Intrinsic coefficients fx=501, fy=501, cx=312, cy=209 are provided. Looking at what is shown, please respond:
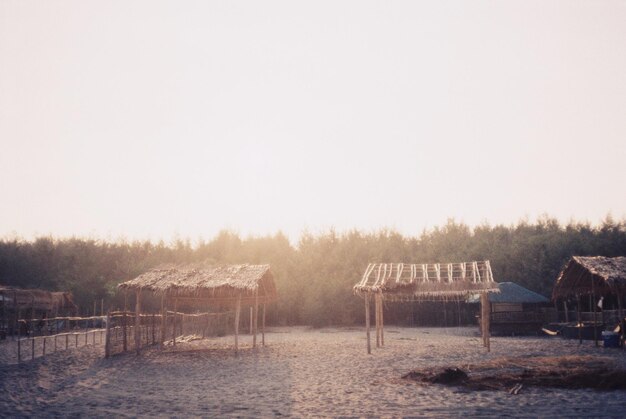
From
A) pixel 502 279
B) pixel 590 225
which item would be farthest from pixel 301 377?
pixel 590 225

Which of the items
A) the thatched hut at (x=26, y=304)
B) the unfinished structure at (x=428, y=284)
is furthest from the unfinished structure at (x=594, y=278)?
the thatched hut at (x=26, y=304)

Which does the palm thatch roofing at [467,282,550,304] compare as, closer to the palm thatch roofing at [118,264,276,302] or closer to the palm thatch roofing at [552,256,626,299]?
the palm thatch roofing at [552,256,626,299]

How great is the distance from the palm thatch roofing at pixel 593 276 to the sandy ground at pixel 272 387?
235cm

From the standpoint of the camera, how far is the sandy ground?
328 inches

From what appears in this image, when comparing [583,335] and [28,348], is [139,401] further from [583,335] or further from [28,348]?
[583,335]

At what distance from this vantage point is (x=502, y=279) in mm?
32906

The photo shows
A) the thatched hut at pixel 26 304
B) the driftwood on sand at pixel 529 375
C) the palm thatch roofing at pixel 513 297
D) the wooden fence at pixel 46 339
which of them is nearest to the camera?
the driftwood on sand at pixel 529 375

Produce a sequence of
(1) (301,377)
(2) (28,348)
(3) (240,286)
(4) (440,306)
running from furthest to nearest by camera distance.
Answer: (4) (440,306) → (2) (28,348) → (3) (240,286) → (1) (301,377)

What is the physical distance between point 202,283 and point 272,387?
7703 millimetres

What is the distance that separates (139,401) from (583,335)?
1933cm

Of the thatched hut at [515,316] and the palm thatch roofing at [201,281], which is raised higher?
the palm thatch roofing at [201,281]

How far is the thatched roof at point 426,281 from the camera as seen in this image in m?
17.3

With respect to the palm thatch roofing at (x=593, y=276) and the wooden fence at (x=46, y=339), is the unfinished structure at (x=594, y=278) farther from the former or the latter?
the wooden fence at (x=46, y=339)

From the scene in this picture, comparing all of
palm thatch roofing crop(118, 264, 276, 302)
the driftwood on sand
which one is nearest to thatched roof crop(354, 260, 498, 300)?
palm thatch roofing crop(118, 264, 276, 302)
